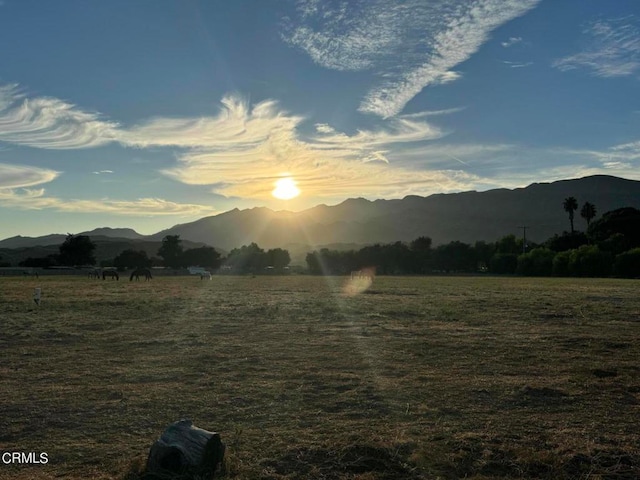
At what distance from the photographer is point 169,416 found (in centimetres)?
931

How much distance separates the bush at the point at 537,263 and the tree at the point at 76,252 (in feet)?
307

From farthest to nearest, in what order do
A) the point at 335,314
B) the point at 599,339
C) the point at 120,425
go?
the point at 335,314
the point at 599,339
the point at 120,425

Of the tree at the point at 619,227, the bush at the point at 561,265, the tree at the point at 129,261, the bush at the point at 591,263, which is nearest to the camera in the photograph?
the bush at the point at 591,263

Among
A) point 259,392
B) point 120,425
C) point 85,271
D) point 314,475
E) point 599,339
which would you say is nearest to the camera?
point 314,475

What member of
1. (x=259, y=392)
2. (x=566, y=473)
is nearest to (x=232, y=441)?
(x=259, y=392)

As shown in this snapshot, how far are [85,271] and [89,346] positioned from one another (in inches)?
3739

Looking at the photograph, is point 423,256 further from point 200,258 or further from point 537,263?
point 200,258

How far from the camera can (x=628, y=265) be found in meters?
87.9

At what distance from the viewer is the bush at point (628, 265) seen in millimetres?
86812

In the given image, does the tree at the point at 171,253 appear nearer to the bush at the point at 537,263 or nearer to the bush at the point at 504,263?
the bush at the point at 504,263

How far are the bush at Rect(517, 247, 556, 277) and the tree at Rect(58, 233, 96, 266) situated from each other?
9352cm

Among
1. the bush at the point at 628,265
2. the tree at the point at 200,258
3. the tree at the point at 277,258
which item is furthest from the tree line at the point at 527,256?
the tree at the point at 200,258

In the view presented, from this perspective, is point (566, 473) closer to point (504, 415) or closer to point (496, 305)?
point (504, 415)

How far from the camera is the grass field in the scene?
739 centimetres
